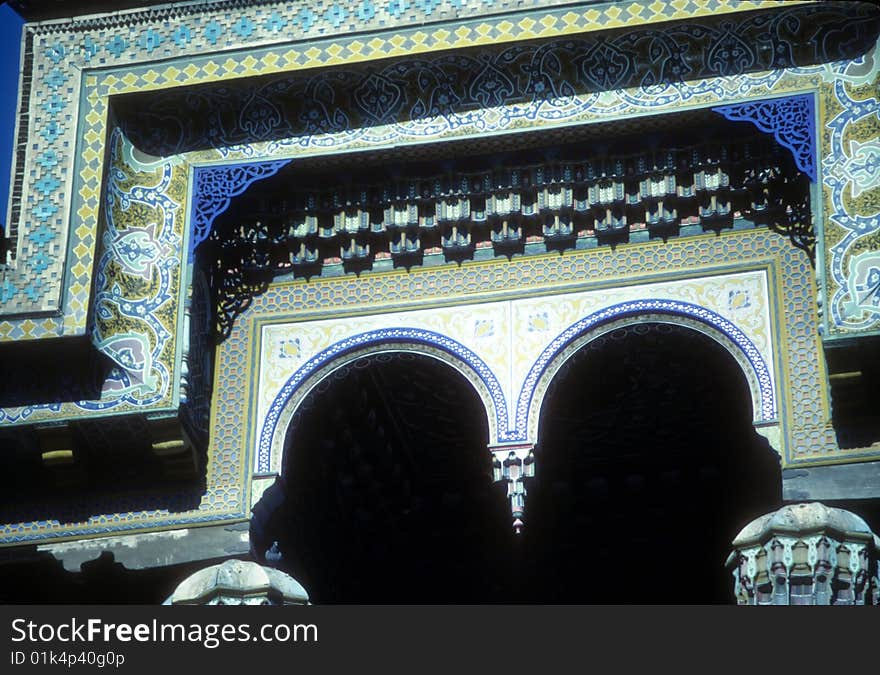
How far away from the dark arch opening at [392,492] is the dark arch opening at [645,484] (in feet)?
1.22

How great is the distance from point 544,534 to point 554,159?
2952mm

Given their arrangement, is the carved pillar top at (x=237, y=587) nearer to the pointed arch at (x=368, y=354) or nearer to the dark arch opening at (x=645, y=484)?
the pointed arch at (x=368, y=354)

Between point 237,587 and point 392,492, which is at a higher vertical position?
point 392,492

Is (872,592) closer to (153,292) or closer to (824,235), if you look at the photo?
(824,235)

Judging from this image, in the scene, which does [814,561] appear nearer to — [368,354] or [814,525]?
[814,525]

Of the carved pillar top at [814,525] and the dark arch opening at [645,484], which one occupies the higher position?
the dark arch opening at [645,484]

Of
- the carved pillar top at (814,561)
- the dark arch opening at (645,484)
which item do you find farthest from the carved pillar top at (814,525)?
the dark arch opening at (645,484)

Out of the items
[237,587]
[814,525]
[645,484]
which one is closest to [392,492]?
[645,484]

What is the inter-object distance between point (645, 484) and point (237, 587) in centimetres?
366

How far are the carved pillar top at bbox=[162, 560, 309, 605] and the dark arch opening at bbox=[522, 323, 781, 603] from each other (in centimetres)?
190

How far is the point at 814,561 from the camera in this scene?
969cm

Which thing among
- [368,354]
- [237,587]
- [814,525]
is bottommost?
[237,587]

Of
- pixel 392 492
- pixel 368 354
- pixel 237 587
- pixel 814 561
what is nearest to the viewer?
pixel 814 561

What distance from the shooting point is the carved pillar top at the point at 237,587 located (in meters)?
10.1
